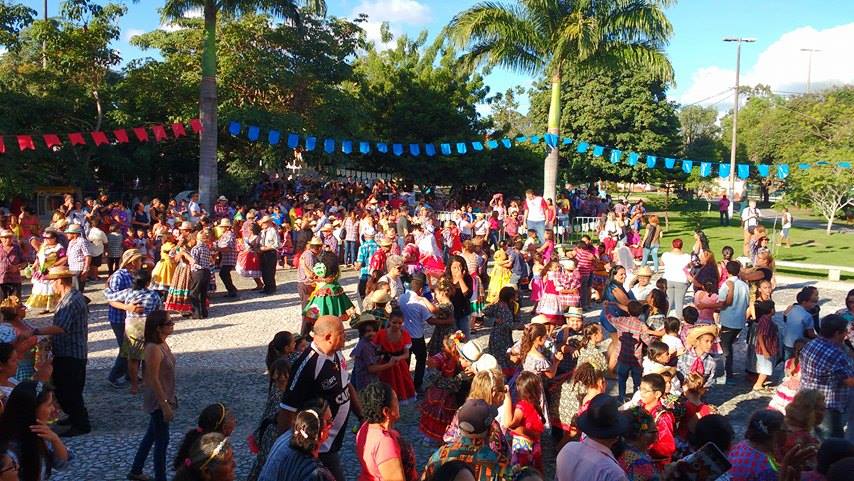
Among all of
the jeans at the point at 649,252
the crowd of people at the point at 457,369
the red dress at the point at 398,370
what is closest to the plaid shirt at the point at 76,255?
the crowd of people at the point at 457,369

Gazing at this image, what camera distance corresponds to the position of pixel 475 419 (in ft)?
13.8

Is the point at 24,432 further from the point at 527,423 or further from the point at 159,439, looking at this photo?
the point at 527,423

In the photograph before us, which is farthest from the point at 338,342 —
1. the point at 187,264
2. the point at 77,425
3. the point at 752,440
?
the point at 187,264

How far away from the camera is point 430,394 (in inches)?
250

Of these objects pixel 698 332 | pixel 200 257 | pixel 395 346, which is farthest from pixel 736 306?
pixel 200 257

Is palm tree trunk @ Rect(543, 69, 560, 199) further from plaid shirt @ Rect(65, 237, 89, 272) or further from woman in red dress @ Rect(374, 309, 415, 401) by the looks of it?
woman in red dress @ Rect(374, 309, 415, 401)

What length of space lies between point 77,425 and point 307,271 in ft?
12.9

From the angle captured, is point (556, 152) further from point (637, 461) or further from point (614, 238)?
point (637, 461)

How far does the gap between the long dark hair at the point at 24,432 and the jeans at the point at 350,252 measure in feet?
44.5

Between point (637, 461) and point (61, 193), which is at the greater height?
point (61, 193)

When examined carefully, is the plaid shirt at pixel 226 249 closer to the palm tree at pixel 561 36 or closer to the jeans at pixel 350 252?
the jeans at pixel 350 252

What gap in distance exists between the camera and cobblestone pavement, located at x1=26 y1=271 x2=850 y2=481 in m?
6.48

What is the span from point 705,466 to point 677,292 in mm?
7629

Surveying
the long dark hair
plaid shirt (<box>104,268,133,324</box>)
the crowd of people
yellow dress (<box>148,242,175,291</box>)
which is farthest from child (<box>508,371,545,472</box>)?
yellow dress (<box>148,242,175,291</box>)
